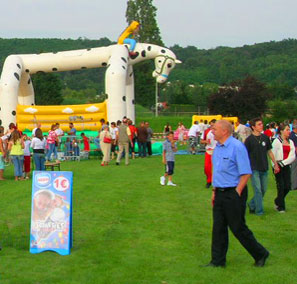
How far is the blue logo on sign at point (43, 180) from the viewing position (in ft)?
25.9

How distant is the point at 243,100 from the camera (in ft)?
172

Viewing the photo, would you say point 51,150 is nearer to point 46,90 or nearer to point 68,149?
point 68,149

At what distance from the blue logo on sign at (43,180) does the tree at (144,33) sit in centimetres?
6392

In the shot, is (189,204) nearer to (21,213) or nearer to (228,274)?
(21,213)

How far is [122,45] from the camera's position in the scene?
27.4 meters

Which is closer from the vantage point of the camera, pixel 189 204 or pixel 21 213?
pixel 21 213

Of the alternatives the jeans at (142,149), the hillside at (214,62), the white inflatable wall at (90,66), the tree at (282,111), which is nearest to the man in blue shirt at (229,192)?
the jeans at (142,149)

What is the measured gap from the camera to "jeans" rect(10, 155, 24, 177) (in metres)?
16.3

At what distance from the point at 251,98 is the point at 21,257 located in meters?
46.2

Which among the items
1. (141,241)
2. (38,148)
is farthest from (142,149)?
(141,241)

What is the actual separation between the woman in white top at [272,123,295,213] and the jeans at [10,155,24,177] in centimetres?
766

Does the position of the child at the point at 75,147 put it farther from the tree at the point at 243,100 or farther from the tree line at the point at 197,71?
the tree line at the point at 197,71

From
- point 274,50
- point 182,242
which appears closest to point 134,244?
point 182,242

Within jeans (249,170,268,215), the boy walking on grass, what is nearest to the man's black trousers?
jeans (249,170,268,215)
